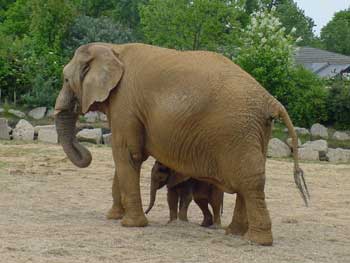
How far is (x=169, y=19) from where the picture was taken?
100ft

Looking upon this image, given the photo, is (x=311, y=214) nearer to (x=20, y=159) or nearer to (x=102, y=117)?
(x=20, y=159)

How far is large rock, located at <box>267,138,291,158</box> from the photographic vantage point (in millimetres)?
20828

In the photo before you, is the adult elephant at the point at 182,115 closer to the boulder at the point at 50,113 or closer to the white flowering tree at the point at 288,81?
the boulder at the point at 50,113

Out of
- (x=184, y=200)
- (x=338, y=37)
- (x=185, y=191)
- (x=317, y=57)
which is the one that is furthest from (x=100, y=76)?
(x=338, y=37)

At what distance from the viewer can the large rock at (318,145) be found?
847 inches

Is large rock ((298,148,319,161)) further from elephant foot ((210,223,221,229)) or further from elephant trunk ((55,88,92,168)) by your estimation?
elephant foot ((210,223,221,229))

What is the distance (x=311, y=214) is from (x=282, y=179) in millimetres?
4602

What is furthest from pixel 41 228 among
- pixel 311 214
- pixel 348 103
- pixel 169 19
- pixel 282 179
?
pixel 169 19

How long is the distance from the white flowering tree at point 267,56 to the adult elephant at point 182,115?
49.8ft

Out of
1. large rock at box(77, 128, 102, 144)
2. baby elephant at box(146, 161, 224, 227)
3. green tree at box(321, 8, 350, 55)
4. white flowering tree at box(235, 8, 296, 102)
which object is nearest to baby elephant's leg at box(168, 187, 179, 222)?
baby elephant at box(146, 161, 224, 227)

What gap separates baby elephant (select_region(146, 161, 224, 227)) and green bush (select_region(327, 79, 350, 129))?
15.2 metres

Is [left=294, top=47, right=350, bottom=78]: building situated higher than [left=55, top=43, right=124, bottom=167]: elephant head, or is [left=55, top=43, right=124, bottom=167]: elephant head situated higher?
[left=55, top=43, right=124, bottom=167]: elephant head

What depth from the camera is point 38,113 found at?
22.8 meters

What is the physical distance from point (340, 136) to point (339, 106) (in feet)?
3.33
